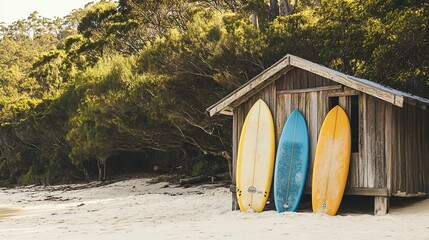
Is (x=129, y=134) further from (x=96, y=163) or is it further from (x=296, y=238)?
(x=296, y=238)

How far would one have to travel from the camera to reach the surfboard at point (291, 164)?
37.8ft

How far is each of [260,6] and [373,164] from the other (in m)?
14.4

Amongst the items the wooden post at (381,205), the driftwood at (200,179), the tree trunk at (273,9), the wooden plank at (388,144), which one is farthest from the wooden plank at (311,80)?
the tree trunk at (273,9)

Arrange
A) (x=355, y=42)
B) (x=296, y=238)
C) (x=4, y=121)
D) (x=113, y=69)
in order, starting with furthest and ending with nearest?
(x=4, y=121) → (x=113, y=69) → (x=355, y=42) → (x=296, y=238)

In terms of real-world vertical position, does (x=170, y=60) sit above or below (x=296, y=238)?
above

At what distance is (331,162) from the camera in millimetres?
11117

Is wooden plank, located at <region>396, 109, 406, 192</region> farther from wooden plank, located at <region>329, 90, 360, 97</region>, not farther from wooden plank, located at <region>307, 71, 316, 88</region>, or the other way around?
wooden plank, located at <region>307, 71, 316, 88</region>

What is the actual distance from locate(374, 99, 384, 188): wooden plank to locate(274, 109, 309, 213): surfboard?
146 centimetres

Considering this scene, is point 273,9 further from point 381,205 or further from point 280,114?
point 381,205

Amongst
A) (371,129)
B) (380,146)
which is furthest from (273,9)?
(380,146)

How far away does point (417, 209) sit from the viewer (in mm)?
10922

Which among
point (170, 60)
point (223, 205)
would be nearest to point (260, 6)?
point (170, 60)

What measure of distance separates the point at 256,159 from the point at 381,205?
9.44 feet

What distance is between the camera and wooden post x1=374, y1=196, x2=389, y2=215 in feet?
35.1
